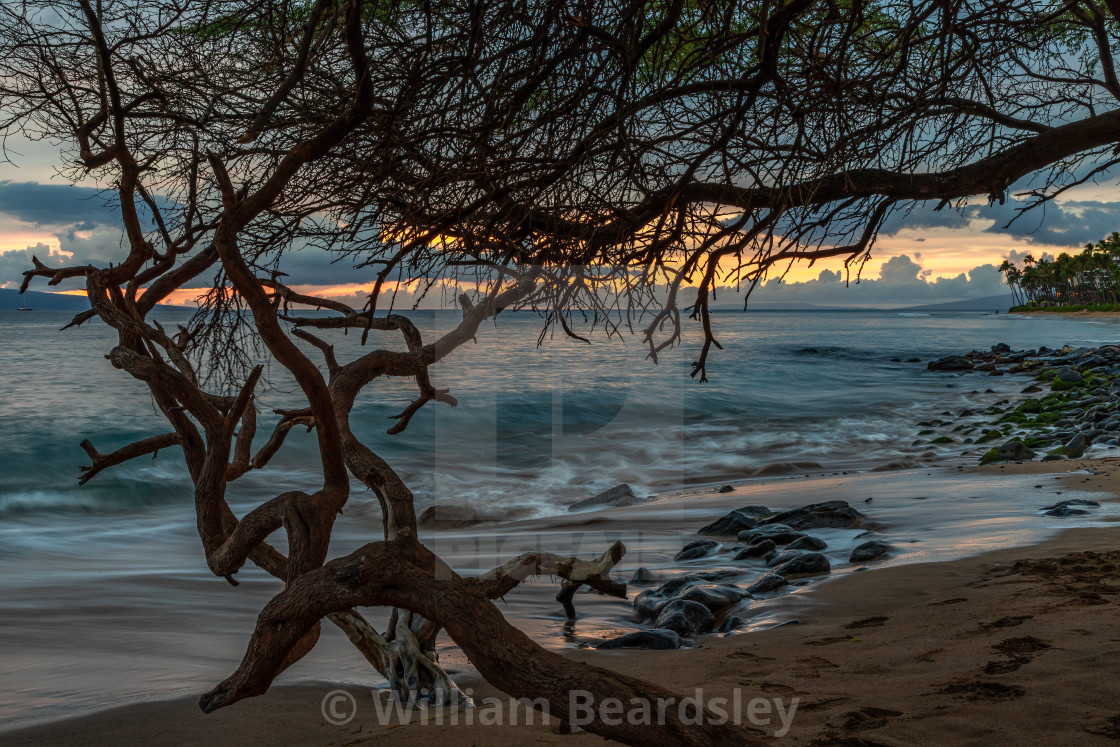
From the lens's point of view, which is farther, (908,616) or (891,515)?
(891,515)

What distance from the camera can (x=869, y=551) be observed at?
687cm

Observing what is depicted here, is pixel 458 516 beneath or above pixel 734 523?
beneath

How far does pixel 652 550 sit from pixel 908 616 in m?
3.88

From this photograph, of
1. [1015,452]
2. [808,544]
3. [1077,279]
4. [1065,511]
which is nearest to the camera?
[1065,511]

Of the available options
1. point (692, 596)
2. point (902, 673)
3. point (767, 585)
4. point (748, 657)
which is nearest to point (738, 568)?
point (767, 585)

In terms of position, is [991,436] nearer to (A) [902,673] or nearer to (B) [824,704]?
(A) [902,673]

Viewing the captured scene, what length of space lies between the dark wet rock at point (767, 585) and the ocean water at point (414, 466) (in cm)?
111

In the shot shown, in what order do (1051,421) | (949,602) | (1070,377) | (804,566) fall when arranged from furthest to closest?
(1070,377)
(1051,421)
(804,566)
(949,602)

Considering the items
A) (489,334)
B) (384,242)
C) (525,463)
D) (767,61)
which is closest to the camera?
(767,61)

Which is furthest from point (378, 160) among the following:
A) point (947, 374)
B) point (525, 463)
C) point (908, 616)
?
point (947, 374)

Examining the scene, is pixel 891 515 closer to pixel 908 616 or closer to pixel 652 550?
pixel 652 550

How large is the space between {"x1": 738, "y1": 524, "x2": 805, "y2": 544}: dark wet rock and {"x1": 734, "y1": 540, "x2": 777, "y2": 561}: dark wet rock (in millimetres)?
152

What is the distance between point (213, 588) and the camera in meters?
8.14

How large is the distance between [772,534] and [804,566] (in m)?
1.35
